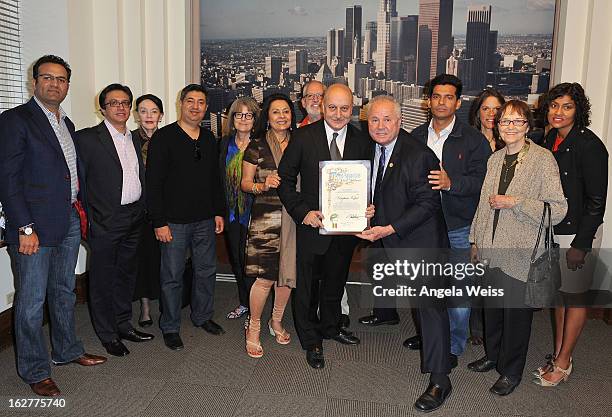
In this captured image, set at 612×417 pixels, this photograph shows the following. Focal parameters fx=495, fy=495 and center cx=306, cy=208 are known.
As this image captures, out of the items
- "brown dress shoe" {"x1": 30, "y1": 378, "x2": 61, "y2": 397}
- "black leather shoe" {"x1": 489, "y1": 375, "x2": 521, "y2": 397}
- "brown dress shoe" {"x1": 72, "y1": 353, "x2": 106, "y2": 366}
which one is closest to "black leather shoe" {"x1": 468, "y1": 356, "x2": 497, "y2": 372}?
"black leather shoe" {"x1": 489, "y1": 375, "x2": 521, "y2": 397}

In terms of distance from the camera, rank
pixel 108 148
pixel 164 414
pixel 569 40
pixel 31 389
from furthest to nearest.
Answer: pixel 569 40 < pixel 108 148 < pixel 31 389 < pixel 164 414

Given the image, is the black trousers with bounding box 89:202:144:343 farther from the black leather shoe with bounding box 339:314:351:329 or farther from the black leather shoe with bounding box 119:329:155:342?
the black leather shoe with bounding box 339:314:351:329

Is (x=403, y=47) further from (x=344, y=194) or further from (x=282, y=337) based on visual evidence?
(x=282, y=337)

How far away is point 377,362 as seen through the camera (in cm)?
341

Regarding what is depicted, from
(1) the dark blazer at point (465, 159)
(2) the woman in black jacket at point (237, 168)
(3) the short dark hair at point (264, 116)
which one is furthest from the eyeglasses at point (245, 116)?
(1) the dark blazer at point (465, 159)

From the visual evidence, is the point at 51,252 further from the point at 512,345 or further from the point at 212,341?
the point at 512,345

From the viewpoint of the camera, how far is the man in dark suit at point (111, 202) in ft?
10.6

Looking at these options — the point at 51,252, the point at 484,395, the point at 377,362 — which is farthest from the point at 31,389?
the point at 484,395

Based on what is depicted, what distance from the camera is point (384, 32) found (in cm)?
488

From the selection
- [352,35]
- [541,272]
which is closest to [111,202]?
[541,272]

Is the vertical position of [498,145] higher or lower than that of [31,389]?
higher

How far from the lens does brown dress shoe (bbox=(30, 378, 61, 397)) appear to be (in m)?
2.82

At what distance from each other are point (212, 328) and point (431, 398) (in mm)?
1750

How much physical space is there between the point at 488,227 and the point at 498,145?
815 mm
